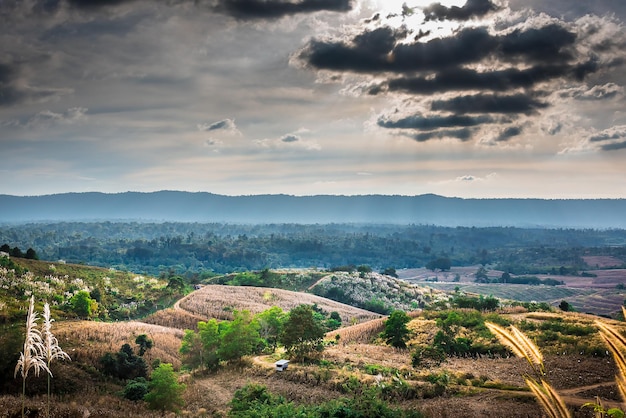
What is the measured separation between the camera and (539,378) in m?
4.44

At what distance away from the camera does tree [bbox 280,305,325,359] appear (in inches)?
1335

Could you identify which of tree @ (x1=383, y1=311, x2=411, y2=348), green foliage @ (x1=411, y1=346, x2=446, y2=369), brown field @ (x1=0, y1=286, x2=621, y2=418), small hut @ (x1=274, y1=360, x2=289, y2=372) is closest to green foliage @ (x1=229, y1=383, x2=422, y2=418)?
brown field @ (x1=0, y1=286, x2=621, y2=418)

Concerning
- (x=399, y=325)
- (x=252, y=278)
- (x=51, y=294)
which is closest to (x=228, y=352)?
(x=399, y=325)

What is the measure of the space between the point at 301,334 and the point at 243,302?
42917 mm

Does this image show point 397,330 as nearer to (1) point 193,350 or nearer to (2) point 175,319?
(1) point 193,350

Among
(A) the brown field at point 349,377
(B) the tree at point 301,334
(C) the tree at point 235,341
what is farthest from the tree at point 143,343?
(B) the tree at point 301,334

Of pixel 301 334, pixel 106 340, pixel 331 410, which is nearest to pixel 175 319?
pixel 106 340

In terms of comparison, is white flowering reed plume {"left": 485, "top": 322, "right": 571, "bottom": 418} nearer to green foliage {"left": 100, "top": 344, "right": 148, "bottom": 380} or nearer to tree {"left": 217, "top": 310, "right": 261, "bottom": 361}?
green foliage {"left": 100, "top": 344, "right": 148, "bottom": 380}

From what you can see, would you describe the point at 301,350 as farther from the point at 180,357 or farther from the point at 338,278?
the point at 338,278

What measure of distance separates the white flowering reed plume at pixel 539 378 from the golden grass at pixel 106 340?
30342mm

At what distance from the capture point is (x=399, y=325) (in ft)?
121

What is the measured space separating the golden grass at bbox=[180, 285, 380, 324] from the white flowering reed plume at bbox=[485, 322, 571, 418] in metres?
60.9

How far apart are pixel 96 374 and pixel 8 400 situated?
9.95 meters

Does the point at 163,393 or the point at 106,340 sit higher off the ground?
the point at 163,393
